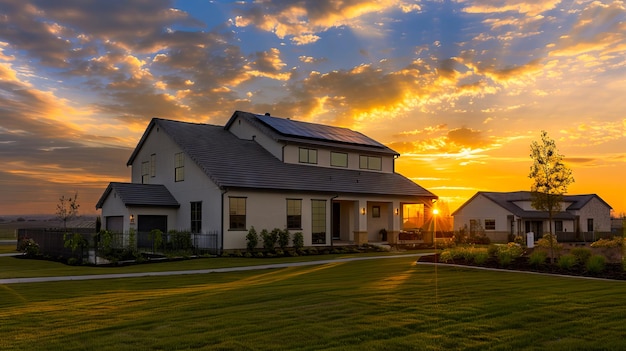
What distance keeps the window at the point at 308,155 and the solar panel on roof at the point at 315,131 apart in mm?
985

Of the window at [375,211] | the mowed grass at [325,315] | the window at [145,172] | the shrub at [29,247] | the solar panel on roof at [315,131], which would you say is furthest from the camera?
the window at [375,211]

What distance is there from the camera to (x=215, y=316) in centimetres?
1059

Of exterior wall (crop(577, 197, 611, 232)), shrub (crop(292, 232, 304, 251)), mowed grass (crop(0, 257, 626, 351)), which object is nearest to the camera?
mowed grass (crop(0, 257, 626, 351))

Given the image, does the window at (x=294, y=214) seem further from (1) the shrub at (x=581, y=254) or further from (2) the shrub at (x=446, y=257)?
(1) the shrub at (x=581, y=254)

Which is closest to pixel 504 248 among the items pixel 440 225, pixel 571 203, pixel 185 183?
pixel 185 183

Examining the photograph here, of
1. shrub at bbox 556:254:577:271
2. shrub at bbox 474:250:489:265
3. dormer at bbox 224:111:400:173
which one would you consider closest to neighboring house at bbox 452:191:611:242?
dormer at bbox 224:111:400:173

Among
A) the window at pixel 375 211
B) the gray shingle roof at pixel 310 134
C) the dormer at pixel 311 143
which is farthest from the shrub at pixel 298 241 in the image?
the window at pixel 375 211

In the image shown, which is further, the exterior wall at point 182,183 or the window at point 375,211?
the window at point 375,211

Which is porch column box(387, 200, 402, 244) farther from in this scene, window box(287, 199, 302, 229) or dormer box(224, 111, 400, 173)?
window box(287, 199, 302, 229)

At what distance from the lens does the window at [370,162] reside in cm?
4097

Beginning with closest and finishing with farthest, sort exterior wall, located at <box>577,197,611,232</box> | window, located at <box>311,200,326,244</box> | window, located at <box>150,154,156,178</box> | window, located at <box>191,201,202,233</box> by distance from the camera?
window, located at <box>191,201,202,233</box>, window, located at <box>311,200,326,244</box>, window, located at <box>150,154,156,178</box>, exterior wall, located at <box>577,197,611,232</box>

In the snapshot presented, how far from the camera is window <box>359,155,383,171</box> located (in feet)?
134

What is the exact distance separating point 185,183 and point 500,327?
1010 inches

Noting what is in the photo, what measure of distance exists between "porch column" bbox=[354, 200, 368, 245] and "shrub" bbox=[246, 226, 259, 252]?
29.0 feet
